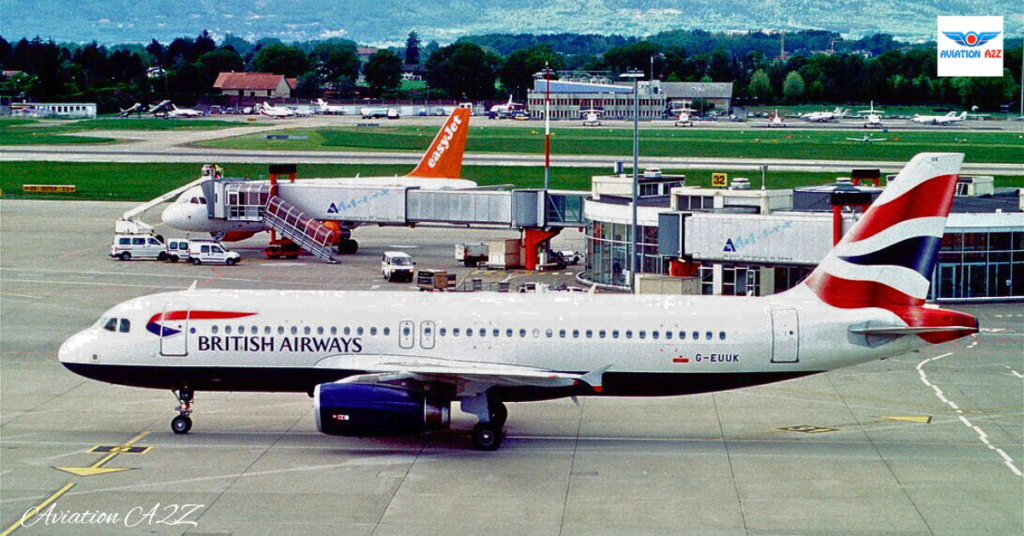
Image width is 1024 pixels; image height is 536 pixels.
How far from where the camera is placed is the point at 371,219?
82.9 m

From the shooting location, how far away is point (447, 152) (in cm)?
9306

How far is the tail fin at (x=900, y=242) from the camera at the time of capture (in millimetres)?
36344

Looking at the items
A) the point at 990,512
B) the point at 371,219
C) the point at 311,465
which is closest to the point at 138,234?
the point at 371,219

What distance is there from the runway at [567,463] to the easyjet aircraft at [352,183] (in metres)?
34.0

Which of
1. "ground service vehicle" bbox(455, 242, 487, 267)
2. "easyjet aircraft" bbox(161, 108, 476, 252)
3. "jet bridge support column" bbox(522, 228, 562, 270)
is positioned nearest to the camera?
"jet bridge support column" bbox(522, 228, 562, 270)

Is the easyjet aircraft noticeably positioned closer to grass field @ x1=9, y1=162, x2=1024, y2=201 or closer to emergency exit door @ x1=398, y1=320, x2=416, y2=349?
grass field @ x1=9, y1=162, x2=1024, y2=201

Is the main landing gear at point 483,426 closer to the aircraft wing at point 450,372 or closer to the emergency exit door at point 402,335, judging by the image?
the aircraft wing at point 450,372

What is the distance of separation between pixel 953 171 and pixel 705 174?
3938 inches

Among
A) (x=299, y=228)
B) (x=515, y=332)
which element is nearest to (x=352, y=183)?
(x=299, y=228)

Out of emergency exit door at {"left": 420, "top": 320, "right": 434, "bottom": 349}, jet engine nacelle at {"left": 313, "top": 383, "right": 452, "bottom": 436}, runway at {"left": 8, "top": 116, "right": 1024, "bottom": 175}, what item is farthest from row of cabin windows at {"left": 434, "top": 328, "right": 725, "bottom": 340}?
runway at {"left": 8, "top": 116, "right": 1024, "bottom": 175}

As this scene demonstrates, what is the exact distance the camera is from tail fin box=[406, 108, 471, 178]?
9281cm

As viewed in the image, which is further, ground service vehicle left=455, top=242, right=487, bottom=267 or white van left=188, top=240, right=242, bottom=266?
ground service vehicle left=455, top=242, right=487, bottom=267

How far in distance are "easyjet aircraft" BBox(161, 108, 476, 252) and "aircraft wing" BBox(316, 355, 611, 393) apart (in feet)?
153

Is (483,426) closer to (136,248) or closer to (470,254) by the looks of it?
(470,254)
